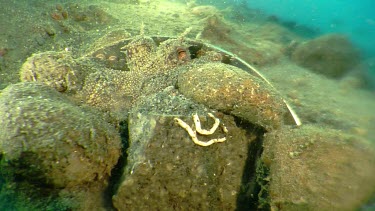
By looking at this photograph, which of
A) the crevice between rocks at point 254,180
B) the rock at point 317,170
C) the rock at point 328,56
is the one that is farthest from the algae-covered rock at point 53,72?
the rock at point 328,56

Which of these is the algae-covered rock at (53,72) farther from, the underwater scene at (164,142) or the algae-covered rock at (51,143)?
the algae-covered rock at (51,143)

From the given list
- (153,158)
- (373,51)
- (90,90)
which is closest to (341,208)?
(153,158)

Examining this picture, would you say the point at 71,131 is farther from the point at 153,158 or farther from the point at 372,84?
the point at 372,84

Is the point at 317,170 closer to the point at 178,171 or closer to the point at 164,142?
the point at 178,171

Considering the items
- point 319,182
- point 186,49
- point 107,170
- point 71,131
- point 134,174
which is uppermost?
point 186,49

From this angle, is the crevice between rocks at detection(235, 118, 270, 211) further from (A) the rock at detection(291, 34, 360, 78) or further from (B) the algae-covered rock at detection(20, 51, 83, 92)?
(A) the rock at detection(291, 34, 360, 78)
